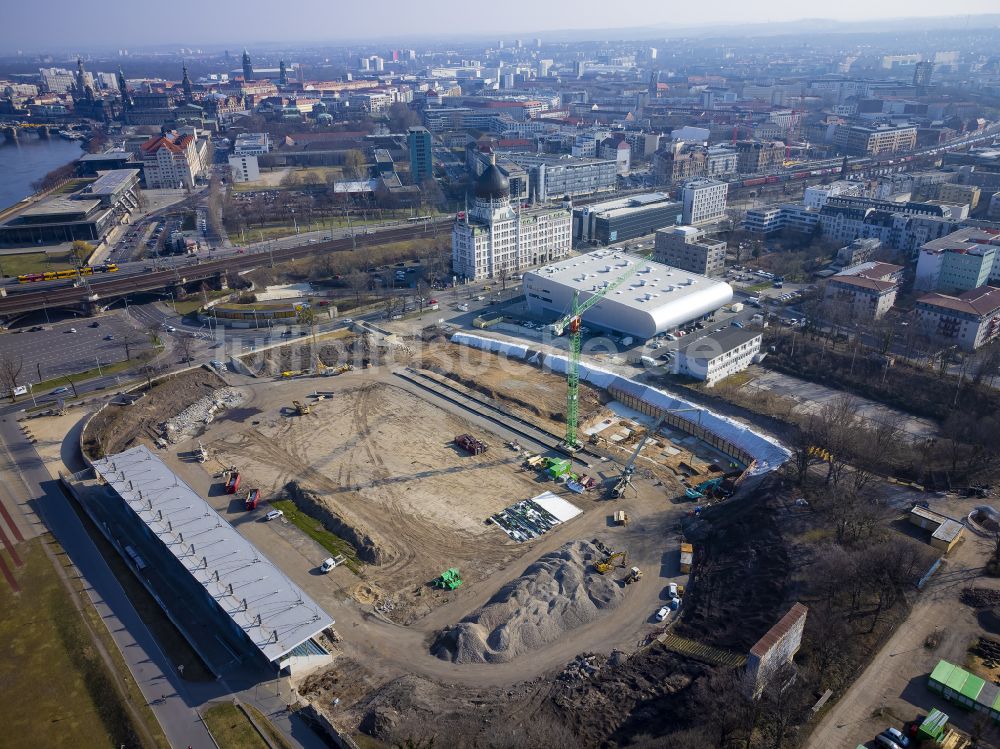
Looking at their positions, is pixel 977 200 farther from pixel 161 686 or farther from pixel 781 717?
pixel 161 686

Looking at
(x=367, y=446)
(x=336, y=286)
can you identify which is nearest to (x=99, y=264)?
(x=336, y=286)

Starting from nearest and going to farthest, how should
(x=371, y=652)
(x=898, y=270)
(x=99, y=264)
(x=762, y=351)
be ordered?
(x=371, y=652)
(x=762, y=351)
(x=898, y=270)
(x=99, y=264)

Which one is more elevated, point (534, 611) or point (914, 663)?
point (914, 663)

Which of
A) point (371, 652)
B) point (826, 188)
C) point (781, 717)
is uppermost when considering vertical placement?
point (826, 188)

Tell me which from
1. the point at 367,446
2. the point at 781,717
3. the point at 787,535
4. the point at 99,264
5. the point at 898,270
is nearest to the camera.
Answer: the point at 781,717

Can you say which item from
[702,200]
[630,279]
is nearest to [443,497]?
[630,279]

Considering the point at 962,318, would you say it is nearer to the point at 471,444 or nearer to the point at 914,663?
the point at 914,663

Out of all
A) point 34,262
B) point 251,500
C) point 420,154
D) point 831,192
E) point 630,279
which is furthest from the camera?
point 420,154
